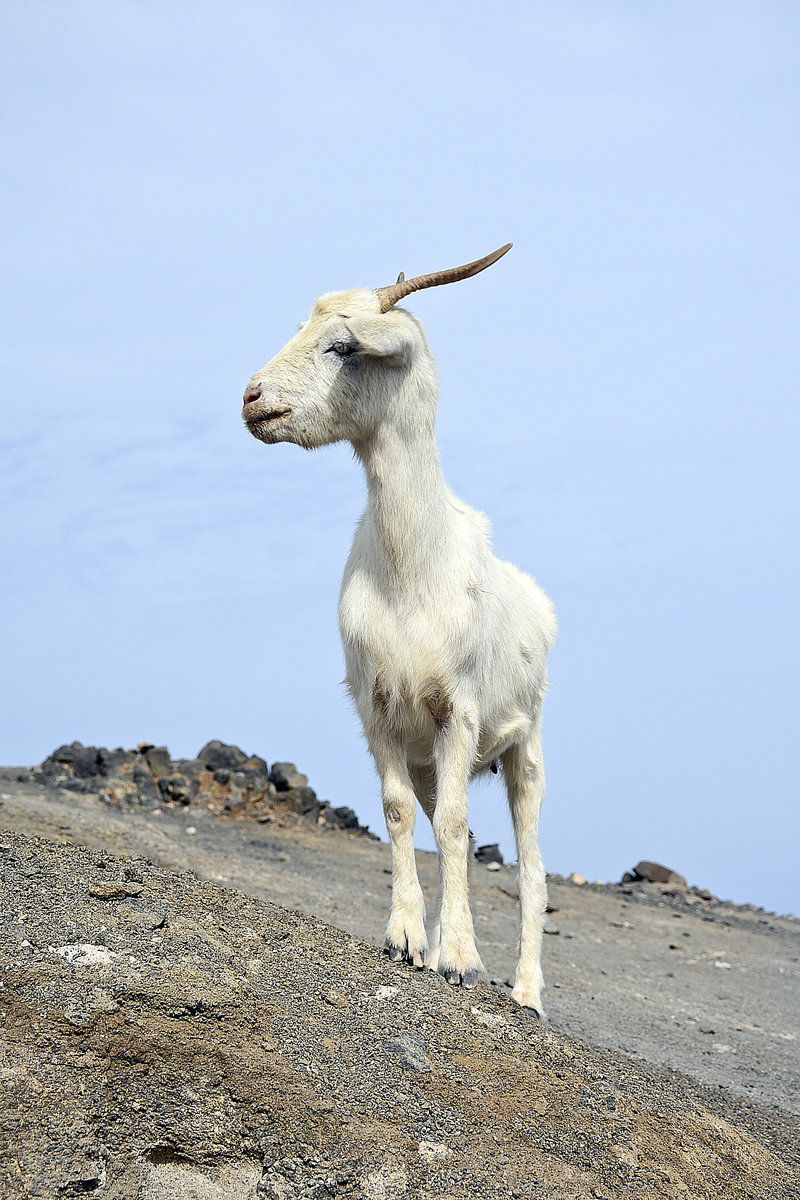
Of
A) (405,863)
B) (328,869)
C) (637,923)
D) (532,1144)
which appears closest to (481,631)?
(405,863)

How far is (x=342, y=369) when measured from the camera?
602 centimetres

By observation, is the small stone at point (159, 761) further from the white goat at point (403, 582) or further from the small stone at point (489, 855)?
the white goat at point (403, 582)

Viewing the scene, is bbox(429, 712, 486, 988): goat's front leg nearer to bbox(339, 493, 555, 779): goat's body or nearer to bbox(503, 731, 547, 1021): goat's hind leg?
bbox(339, 493, 555, 779): goat's body

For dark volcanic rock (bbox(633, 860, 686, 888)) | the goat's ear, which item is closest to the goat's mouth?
the goat's ear

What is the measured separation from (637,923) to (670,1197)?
9.73 meters

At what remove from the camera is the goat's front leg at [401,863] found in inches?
240

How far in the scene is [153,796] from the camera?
52.9 feet

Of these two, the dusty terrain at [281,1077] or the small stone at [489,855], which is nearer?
the dusty terrain at [281,1077]

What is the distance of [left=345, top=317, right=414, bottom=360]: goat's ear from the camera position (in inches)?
234

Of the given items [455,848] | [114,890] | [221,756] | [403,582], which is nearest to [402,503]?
[403,582]

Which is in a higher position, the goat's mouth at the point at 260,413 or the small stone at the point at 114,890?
the goat's mouth at the point at 260,413

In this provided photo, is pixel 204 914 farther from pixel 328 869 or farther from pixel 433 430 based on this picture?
pixel 328 869

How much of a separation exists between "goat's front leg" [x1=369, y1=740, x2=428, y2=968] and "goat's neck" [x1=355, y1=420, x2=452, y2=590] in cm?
106

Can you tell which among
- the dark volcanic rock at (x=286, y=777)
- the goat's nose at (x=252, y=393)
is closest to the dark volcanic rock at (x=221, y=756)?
the dark volcanic rock at (x=286, y=777)
